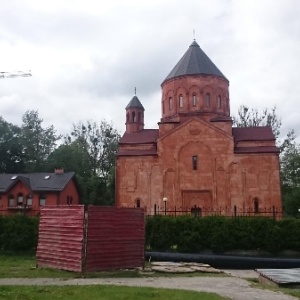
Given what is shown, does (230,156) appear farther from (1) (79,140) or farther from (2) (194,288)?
(1) (79,140)

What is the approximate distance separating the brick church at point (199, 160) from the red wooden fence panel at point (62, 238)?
16.9 metres

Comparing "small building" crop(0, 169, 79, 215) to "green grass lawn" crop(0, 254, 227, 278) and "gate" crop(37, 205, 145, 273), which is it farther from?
"green grass lawn" crop(0, 254, 227, 278)

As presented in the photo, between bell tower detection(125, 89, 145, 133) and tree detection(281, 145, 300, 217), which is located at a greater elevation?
bell tower detection(125, 89, 145, 133)

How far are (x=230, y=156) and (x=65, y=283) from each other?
72.8 feet

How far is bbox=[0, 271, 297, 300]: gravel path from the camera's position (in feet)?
31.5

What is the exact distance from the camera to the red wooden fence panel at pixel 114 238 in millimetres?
12656

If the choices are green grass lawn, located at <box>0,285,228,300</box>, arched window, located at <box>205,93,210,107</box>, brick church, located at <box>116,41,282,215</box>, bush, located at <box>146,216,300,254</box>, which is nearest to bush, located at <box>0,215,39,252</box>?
bush, located at <box>146,216,300,254</box>

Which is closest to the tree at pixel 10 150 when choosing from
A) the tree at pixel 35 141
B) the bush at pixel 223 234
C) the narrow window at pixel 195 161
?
the tree at pixel 35 141

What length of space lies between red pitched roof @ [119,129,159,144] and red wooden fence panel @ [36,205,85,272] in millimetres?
19730

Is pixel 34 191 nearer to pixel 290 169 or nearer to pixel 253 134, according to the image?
pixel 253 134

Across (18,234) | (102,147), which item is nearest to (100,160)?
(102,147)

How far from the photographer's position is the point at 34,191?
39875mm

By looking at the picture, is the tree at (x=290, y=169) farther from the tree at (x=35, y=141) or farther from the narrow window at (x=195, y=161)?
the tree at (x=35, y=141)

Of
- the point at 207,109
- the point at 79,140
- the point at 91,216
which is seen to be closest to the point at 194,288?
the point at 91,216
